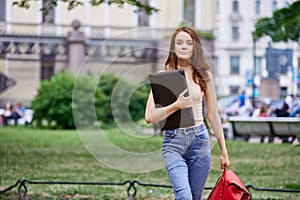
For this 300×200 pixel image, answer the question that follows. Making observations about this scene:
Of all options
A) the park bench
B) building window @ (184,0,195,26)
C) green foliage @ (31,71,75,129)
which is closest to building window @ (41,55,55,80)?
building window @ (184,0,195,26)

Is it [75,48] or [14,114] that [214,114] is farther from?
[75,48]

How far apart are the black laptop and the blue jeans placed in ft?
0.17

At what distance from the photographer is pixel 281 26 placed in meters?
21.1

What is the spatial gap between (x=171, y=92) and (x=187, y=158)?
47 cm

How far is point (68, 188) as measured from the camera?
11.3 meters

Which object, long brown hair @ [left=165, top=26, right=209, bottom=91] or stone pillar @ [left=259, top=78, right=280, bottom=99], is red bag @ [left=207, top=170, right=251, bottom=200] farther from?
stone pillar @ [left=259, top=78, right=280, bottom=99]

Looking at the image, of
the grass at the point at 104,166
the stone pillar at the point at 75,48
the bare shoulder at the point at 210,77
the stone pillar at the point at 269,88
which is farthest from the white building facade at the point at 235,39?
the bare shoulder at the point at 210,77

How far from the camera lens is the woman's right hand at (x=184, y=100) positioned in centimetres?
561

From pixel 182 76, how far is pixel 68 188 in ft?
19.7

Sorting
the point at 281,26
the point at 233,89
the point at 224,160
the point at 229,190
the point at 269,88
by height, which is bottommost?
the point at 233,89

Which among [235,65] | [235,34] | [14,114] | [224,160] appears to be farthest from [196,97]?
[235,34]

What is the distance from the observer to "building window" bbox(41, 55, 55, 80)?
4869 cm

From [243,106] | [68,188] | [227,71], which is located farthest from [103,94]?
[227,71]

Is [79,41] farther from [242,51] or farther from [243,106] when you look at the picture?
[242,51]
